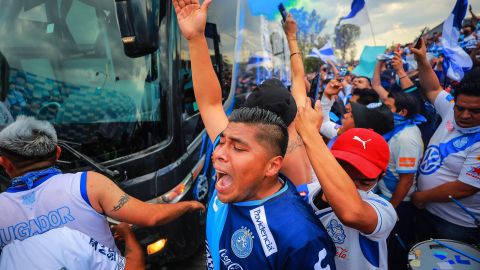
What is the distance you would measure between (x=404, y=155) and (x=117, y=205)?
218cm

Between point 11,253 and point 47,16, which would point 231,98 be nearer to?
point 47,16

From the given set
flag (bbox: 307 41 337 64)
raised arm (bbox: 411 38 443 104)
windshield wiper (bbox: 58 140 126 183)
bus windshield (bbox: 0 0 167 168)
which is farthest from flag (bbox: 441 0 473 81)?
windshield wiper (bbox: 58 140 126 183)

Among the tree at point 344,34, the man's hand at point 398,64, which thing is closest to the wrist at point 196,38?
the man's hand at point 398,64

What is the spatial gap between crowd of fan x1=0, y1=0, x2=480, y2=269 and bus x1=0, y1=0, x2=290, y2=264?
0.50m

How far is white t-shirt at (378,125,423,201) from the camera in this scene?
2.41 m

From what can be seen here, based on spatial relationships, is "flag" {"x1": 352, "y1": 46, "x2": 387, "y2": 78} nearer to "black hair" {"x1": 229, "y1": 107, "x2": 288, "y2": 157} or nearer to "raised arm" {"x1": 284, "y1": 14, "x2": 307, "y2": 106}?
"raised arm" {"x1": 284, "y1": 14, "x2": 307, "y2": 106}

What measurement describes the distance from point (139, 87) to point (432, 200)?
98.3 inches

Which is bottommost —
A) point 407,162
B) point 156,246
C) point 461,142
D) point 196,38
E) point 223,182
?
point 156,246

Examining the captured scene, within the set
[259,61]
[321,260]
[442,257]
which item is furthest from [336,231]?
[259,61]

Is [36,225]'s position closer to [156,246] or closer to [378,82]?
[156,246]

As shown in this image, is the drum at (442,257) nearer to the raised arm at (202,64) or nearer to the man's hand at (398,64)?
the raised arm at (202,64)

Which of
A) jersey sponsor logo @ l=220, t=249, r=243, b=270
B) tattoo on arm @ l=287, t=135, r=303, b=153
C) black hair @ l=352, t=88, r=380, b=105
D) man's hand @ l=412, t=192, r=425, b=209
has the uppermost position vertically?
tattoo on arm @ l=287, t=135, r=303, b=153

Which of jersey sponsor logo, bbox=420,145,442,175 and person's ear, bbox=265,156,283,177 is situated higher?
person's ear, bbox=265,156,283,177

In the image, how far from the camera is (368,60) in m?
5.04
